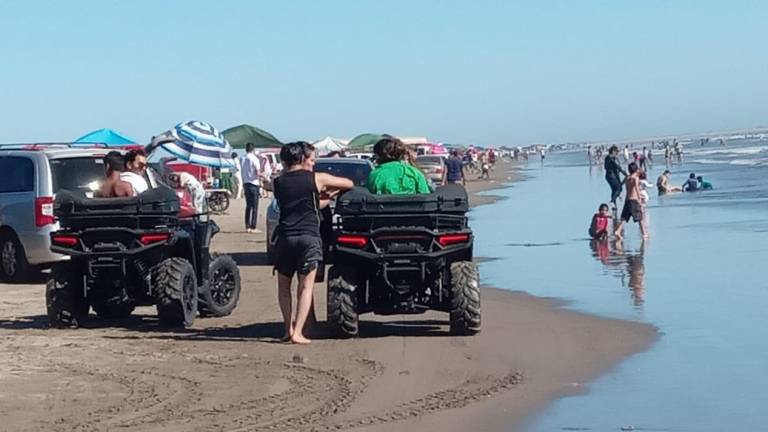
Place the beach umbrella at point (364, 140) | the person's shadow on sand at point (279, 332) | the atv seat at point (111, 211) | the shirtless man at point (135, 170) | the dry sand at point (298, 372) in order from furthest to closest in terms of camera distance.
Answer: the beach umbrella at point (364, 140) → the shirtless man at point (135, 170) → the atv seat at point (111, 211) → the person's shadow on sand at point (279, 332) → the dry sand at point (298, 372)

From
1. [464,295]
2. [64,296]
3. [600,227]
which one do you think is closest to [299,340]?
[464,295]

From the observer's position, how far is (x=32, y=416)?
8.10 meters

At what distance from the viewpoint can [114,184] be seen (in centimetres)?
1202

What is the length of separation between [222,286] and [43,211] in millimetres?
3773

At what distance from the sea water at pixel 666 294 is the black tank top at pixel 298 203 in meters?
2.89

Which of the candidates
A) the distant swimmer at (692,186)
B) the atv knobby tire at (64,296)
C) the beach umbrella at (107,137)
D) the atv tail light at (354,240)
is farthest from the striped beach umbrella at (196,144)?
the atv tail light at (354,240)

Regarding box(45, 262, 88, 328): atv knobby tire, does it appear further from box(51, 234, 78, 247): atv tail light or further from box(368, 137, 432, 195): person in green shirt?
box(368, 137, 432, 195): person in green shirt

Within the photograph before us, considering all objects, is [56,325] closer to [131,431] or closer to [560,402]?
[131,431]

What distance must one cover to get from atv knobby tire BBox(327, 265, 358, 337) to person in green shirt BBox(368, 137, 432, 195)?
785mm

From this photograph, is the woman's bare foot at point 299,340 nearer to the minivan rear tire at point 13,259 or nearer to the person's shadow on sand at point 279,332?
the person's shadow on sand at point 279,332

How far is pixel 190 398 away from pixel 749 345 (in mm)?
4564

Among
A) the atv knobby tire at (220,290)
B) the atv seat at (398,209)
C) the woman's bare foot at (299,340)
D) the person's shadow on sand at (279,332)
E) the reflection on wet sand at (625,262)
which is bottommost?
the reflection on wet sand at (625,262)

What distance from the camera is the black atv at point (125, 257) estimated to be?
11586 mm

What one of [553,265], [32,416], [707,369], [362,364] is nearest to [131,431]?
[32,416]
